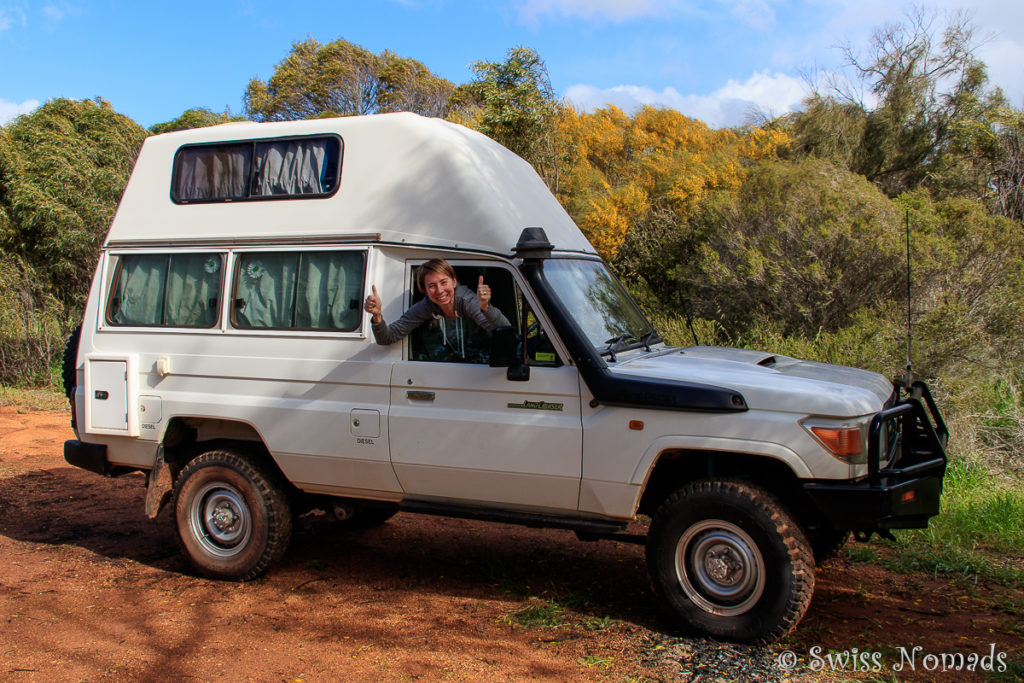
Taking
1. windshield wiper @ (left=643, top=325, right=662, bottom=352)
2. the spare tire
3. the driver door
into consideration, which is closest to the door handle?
the driver door

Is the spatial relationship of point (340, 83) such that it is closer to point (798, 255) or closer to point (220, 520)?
point (798, 255)

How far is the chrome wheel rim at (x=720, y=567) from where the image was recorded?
14.7 ft

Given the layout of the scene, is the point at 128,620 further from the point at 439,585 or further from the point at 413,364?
the point at 413,364

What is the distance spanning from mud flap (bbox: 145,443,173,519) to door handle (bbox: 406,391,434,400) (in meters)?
1.96

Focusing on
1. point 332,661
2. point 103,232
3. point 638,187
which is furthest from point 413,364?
point 103,232

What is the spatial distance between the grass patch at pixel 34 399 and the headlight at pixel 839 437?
11928 mm

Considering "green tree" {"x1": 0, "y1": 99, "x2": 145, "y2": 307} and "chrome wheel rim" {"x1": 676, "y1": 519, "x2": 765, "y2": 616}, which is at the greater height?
"green tree" {"x1": 0, "y1": 99, "x2": 145, "y2": 307}

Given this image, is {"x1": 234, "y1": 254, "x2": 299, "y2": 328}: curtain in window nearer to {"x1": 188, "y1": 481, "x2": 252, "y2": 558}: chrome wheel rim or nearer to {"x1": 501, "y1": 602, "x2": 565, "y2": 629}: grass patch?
{"x1": 188, "y1": 481, "x2": 252, "y2": 558}: chrome wheel rim

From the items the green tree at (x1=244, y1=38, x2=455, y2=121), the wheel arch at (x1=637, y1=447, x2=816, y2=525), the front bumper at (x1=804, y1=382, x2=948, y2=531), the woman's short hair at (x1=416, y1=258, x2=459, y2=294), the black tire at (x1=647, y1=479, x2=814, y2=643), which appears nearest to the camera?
the front bumper at (x1=804, y1=382, x2=948, y2=531)

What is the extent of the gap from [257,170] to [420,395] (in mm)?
2003

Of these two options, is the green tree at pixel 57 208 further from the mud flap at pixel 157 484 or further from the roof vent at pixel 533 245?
the roof vent at pixel 533 245

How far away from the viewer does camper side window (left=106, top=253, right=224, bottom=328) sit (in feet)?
19.0

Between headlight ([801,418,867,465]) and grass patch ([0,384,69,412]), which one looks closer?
headlight ([801,418,867,465])

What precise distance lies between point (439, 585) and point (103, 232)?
1338 cm
